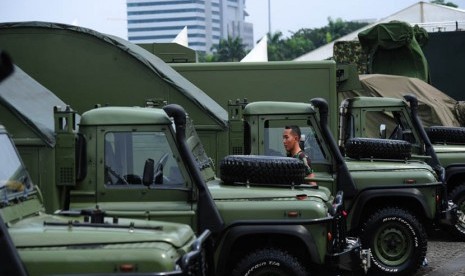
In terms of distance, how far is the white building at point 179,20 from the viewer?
138 meters

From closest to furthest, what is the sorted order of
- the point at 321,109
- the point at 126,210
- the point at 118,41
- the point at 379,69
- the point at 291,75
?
the point at 126,210 → the point at 321,109 → the point at 118,41 → the point at 291,75 → the point at 379,69

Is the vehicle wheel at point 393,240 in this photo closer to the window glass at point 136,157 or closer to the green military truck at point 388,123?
the green military truck at point 388,123

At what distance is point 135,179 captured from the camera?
8.54m

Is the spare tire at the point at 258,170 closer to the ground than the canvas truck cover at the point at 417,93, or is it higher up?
closer to the ground

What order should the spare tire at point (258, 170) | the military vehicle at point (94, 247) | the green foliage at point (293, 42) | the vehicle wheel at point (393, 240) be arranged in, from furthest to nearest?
the green foliage at point (293, 42) < the vehicle wheel at point (393, 240) < the spare tire at point (258, 170) < the military vehicle at point (94, 247)

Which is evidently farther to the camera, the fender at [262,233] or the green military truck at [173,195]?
the fender at [262,233]

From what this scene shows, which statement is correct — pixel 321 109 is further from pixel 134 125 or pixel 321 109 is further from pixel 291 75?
pixel 291 75

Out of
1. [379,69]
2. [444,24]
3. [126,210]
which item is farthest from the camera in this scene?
[444,24]

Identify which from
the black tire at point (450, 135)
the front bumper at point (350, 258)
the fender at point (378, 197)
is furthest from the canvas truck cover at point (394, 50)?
the front bumper at point (350, 258)

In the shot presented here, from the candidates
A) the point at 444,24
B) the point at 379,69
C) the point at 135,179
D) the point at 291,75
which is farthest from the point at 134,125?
the point at 444,24

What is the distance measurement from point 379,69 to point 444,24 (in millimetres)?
10539

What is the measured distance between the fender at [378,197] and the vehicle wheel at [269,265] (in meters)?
3.52

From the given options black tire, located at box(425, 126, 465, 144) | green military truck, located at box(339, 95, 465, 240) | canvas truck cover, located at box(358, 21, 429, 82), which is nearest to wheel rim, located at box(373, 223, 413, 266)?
green military truck, located at box(339, 95, 465, 240)

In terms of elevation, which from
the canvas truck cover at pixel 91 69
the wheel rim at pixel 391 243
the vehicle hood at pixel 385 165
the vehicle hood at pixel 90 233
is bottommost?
the wheel rim at pixel 391 243
